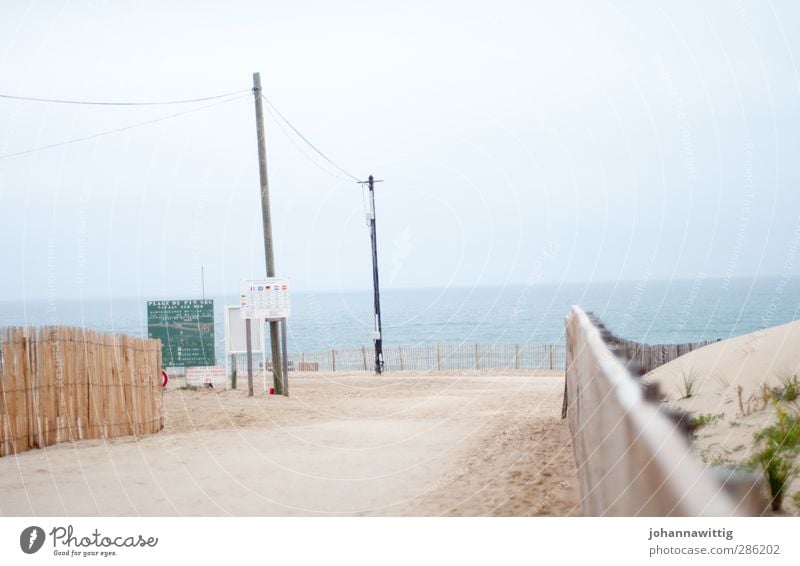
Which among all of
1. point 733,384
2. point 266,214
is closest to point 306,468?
point 733,384

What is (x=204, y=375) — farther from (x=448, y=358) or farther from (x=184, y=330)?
(x=448, y=358)

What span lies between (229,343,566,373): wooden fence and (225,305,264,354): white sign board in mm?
13956

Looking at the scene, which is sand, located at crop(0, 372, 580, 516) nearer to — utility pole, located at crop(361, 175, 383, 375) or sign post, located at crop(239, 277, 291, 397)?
sign post, located at crop(239, 277, 291, 397)

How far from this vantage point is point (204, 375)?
17.9m

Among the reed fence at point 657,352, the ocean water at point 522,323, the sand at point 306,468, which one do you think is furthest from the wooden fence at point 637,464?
the ocean water at point 522,323

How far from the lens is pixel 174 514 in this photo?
21.2 feet

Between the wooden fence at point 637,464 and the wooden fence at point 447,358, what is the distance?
2652 cm

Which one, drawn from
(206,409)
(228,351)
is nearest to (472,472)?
(206,409)

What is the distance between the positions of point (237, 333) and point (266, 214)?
2.43 meters

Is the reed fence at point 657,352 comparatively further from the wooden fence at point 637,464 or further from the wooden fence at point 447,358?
the wooden fence at point 447,358

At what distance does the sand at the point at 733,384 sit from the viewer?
7002mm

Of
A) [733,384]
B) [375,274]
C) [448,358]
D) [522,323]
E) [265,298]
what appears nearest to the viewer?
[733,384]
